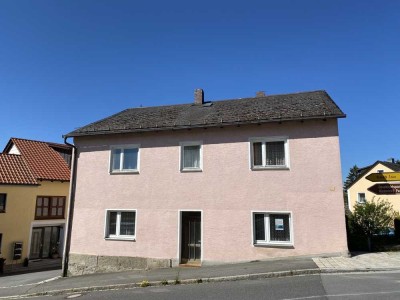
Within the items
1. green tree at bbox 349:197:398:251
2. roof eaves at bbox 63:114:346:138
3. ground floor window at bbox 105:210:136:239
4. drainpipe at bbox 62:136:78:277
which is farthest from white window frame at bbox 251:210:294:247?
drainpipe at bbox 62:136:78:277

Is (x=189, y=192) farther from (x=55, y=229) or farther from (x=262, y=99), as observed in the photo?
(x=55, y=229)

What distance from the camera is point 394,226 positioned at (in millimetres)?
16328

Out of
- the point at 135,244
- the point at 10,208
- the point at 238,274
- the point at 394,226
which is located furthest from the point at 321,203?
the point at 10,208

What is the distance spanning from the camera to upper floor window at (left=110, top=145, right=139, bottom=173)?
1522cm

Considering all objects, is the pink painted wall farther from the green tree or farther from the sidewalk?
the green tree

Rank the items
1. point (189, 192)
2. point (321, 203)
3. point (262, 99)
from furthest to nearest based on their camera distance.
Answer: point (262, 99), point (189, 192), point (321, 203)

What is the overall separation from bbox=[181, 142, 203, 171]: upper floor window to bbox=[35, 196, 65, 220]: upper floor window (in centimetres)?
1729

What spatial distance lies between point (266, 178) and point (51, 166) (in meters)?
22.1

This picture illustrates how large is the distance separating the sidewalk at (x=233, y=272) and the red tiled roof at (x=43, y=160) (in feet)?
51.1

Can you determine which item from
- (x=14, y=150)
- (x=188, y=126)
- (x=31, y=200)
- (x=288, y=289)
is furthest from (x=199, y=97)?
(x=14, y=150)

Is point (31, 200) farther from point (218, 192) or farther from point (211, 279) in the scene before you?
point (211, 279)

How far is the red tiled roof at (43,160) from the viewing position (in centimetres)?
2725

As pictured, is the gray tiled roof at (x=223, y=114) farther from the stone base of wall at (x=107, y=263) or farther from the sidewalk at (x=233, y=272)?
the stone base of wall at (x=107, y=263)

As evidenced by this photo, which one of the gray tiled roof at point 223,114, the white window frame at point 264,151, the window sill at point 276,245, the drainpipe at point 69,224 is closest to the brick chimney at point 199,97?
the gray tiled roof at point 223,114
